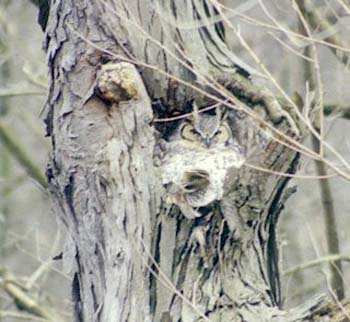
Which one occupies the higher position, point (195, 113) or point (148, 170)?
point (195, 113)

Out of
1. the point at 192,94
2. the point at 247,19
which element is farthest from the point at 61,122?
the point at 247,19

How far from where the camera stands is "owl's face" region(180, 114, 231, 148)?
9.14 feet

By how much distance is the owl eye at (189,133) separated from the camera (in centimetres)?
278

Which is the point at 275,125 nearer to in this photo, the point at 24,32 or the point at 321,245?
the point at 321,245

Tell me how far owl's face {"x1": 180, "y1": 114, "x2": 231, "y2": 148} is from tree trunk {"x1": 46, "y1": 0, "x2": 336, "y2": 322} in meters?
0.04

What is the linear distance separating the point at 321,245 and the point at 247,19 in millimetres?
2311

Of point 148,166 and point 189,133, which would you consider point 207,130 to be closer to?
point 189,133

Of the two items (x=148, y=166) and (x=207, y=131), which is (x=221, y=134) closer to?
(x=207, y=131)

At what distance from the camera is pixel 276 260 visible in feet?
9.85

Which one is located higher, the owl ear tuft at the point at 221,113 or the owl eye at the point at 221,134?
the owl ear tuft at the point at 221,113

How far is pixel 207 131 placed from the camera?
2.79 m

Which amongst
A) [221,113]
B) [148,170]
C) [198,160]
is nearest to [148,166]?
[148,170]

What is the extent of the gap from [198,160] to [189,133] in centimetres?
8

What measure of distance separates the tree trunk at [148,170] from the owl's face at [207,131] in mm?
37
